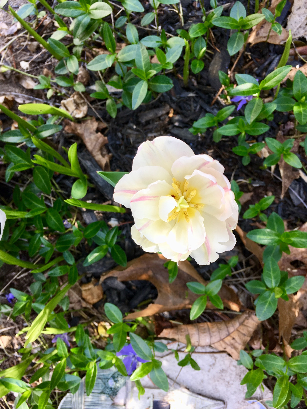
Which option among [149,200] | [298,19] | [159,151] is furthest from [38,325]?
[298,19]

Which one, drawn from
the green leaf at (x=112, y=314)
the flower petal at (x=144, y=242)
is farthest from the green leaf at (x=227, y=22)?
the green leaf at (x=112, y=314)

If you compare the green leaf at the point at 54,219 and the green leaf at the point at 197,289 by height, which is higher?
the green leaf at the point at 54,219

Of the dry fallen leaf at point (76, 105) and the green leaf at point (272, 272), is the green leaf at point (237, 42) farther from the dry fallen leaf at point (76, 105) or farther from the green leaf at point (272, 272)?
the green leaf at point (272, 272)

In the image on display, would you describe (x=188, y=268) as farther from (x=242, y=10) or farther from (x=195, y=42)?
(x=242, y=10)

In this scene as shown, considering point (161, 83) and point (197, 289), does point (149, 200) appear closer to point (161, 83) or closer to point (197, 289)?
point (197, 289)

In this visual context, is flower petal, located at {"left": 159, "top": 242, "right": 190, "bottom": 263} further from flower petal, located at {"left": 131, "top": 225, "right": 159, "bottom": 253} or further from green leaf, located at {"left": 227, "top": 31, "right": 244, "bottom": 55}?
green leaf, located at {"left": 227, "top": 31, "right": 244, "bottom": 55}

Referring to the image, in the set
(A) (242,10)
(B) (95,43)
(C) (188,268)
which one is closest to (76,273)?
(C) (188,268)
